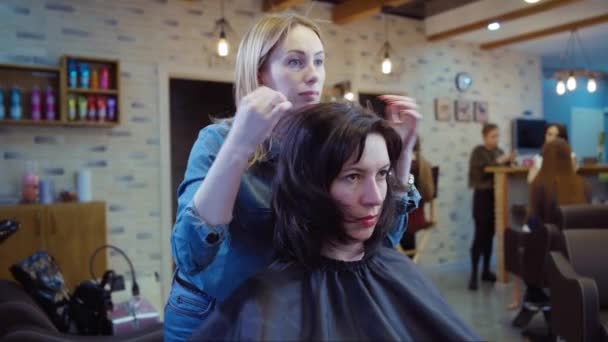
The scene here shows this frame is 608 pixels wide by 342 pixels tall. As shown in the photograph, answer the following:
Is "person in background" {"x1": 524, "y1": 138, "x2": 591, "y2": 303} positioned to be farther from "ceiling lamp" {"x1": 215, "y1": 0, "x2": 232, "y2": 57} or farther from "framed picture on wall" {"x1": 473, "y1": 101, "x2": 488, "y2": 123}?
"framed picture on wall" {"x1": 473, "y1": 101, "x2": 488, "y2": 123}

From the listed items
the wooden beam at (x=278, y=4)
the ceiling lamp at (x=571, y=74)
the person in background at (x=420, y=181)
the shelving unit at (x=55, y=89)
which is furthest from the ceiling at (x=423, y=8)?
the shelving unit at (x=55, y=89)

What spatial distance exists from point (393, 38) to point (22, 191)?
13.1 feet

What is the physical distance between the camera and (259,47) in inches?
39.5

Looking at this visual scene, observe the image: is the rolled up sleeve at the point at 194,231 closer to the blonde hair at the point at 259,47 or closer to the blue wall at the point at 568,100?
the blonde hair at the point at 259,47

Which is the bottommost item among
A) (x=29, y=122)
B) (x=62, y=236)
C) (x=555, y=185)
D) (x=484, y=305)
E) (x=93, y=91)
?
(x=484, y=305)

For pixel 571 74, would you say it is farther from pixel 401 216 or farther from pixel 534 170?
pixel 401 216

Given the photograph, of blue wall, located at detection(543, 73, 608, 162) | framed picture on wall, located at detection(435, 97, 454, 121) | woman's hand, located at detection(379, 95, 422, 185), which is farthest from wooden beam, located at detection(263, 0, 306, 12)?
blue wall, located at detection(543, 73, 608, 162)

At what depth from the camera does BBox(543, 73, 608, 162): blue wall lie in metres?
7.94

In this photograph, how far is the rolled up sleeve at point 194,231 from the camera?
802mm

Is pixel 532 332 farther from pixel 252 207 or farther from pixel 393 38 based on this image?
pixel 393 38

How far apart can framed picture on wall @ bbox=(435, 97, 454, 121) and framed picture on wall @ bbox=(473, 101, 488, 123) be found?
42cm

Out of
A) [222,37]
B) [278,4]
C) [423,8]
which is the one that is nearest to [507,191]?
[423,8]

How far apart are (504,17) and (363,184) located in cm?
468

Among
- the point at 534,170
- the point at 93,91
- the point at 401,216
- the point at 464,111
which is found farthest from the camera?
the point at 464,111
